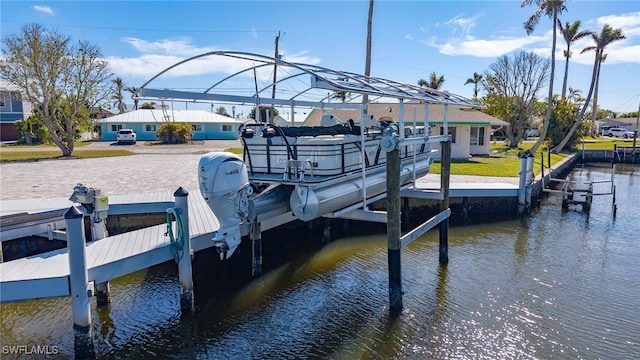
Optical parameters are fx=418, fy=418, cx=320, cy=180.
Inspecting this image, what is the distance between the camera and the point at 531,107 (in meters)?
34.0

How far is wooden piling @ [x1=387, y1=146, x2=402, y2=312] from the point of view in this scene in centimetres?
646

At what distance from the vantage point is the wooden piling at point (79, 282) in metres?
4.73

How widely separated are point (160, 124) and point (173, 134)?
580 cm

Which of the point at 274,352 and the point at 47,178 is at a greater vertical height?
the point at 47,178

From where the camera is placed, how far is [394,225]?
21.6ft

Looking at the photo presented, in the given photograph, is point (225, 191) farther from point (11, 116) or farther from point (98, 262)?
point (11, 116)

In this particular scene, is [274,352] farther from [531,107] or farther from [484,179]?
[531,107]

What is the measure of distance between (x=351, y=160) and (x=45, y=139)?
109 feet

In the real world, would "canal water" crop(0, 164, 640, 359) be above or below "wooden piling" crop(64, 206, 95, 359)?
below

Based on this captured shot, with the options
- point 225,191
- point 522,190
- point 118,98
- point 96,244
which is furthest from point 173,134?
point 225,191

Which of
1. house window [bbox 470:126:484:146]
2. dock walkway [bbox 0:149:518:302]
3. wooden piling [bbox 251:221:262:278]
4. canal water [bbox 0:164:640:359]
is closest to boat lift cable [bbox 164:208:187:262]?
dock walkway [bbox 0:149:518:302]

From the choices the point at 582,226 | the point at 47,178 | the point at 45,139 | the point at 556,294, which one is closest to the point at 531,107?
the point at 582,226

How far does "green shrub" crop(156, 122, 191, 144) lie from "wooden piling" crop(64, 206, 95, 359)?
106 feet

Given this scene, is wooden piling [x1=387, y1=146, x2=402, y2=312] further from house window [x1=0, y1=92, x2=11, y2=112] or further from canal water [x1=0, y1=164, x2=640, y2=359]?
house window [x1=0, y1=92, x2=11, y2=112]
